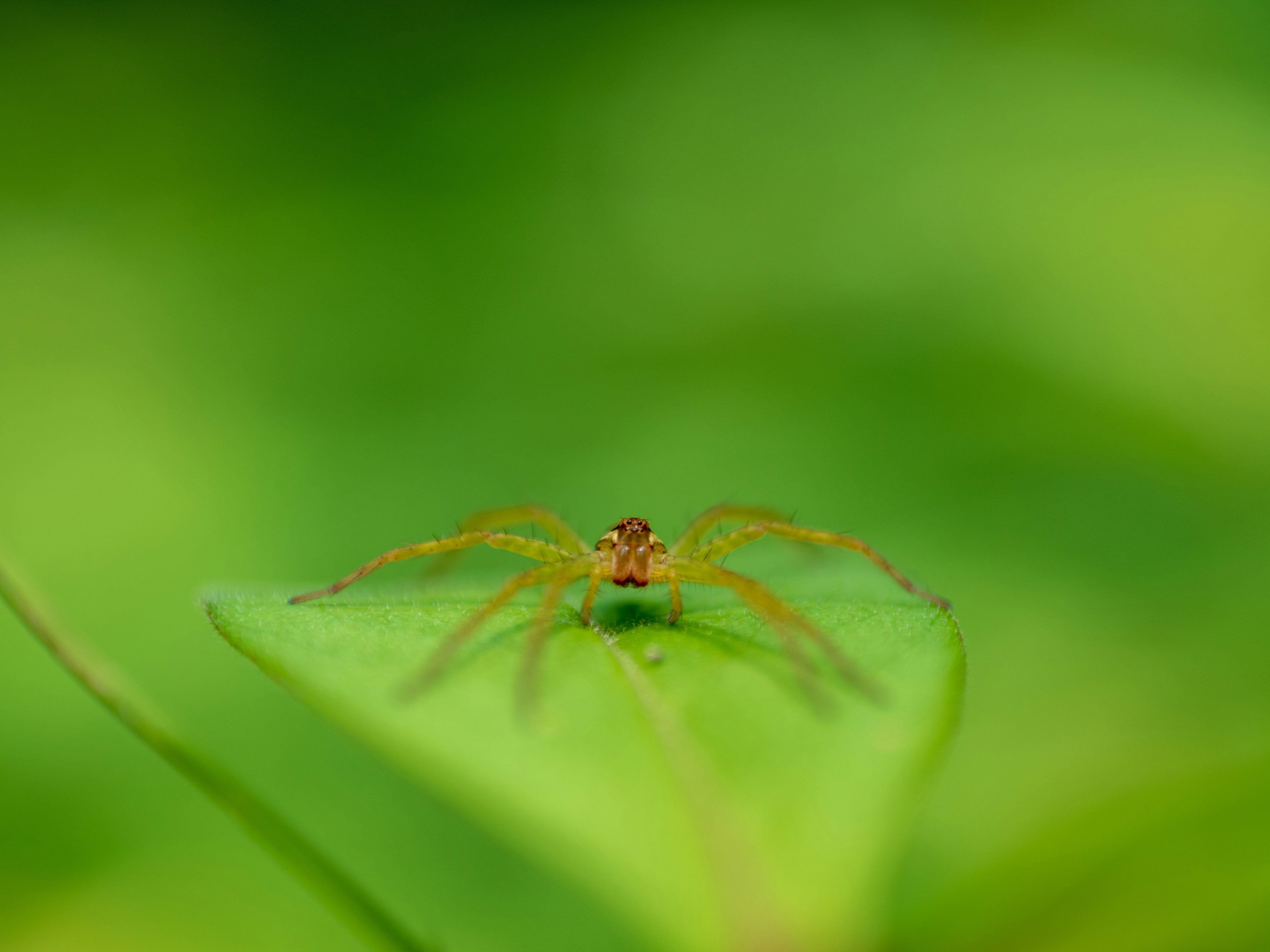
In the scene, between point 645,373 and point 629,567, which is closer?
point 629,567

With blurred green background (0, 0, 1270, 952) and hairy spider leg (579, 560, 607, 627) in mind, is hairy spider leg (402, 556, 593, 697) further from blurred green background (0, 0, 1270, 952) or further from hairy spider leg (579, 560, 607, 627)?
blurred green background (0, 0, 1270, 952)

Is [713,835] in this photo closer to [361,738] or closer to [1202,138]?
[361,738]

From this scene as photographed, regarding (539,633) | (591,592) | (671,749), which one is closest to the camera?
(671,749)

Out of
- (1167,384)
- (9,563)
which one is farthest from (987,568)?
(9,563)

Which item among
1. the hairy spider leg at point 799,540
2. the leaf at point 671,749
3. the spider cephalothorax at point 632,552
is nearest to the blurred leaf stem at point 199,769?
the leaf at point 671,749

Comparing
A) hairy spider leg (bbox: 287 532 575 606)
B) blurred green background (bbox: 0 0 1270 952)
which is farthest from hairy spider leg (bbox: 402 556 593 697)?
blurred green background (bbox: 0 0 1270 952)

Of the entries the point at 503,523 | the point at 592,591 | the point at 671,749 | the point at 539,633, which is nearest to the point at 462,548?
the point at 503,523

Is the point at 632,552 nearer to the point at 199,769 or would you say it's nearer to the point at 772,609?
the point at 772,609

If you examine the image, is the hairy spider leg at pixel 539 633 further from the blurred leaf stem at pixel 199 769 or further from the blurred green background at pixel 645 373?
the blurred green background at pixel 645 373
